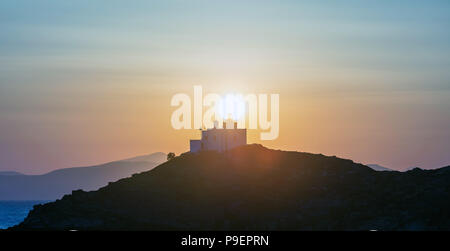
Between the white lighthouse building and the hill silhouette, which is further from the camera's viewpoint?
the white lighthouse building

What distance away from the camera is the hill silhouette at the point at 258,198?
403ft

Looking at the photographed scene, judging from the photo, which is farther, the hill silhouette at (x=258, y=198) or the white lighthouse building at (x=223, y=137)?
the white lighthouse building at (x=223, y=137)

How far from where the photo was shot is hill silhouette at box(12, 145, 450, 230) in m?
123

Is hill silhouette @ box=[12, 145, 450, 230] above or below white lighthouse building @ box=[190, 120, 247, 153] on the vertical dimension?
below

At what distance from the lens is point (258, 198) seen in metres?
132

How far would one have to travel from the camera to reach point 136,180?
142 meters
